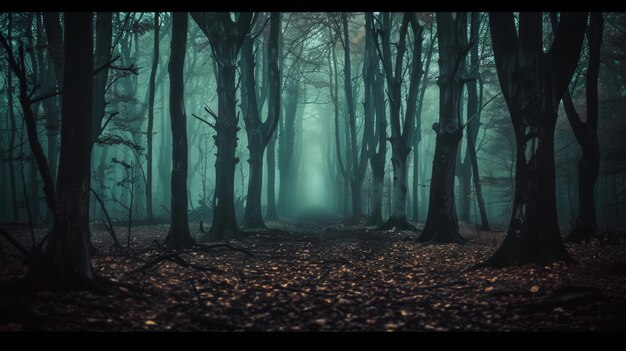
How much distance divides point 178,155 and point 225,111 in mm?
3202

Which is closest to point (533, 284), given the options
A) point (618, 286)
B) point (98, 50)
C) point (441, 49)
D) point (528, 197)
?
point (618, 286)

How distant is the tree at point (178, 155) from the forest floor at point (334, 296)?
665 mm

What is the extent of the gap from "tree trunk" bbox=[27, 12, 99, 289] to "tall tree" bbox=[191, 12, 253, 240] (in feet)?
19.6

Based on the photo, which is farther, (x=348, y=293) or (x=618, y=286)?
(x=348, y=293)

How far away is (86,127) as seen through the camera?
221 inches

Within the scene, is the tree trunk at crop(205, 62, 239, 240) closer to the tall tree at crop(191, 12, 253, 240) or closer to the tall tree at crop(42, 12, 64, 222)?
the tall tree at crop(191, 12, 253, 240)

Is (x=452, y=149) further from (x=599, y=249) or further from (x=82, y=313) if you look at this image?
(x=82, y=313)

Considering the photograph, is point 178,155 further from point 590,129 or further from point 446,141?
point 590,129

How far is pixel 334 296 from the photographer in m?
5.50

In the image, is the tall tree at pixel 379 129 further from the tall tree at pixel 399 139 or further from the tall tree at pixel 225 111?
the tall tree at pixel 225 111
